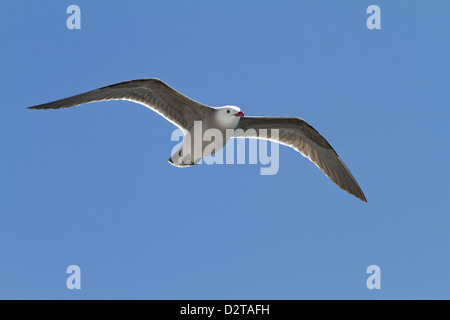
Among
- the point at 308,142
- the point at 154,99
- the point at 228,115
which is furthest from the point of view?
the point at 308,142

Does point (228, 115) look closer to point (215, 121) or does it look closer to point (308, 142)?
point (215, 121)

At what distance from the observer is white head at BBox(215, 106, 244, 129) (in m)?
12.4

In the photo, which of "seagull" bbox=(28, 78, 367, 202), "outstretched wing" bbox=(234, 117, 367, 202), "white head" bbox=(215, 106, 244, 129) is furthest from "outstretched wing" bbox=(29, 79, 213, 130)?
"outstretched wing" bbox=(234, 117, 367, 202)

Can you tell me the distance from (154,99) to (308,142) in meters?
4.31

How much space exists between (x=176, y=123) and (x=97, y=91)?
6.73 ft

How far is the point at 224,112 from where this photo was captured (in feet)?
40.6

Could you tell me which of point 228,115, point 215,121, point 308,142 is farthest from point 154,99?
point 308,142

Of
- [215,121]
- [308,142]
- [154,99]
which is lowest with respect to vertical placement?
[308,142]

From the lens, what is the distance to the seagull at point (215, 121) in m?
12.4

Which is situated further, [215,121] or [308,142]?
[308,142]

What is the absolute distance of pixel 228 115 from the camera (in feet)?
40.5

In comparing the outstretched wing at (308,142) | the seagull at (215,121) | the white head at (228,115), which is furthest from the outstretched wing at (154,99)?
the outstretched wing at (308,142)

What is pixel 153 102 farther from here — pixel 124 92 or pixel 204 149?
pixel 204 149
